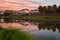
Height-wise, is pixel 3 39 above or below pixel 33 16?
above

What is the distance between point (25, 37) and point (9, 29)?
596 millimetres

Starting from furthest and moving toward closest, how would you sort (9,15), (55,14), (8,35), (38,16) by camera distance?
(9,15) → (55,14) → (38,16) → (8,35)

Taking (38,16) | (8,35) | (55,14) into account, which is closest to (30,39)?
(8,35)

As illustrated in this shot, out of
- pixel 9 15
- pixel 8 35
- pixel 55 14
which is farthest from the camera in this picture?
pixel 9 15

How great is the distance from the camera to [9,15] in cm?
6312

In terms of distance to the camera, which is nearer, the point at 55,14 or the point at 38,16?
the point at 38,16

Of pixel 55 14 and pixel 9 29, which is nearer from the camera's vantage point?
pixel 9 29

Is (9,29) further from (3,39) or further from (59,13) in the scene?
(59,13)

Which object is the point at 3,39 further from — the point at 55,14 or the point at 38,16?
the point at 55,14

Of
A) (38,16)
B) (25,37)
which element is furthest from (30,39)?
(38,16)

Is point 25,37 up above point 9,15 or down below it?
above

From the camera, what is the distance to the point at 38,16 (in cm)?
5484

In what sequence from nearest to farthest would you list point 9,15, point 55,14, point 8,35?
1. point 8,35
2. point 55,14
3. point 9,15

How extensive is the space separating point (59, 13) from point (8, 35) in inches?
2144
